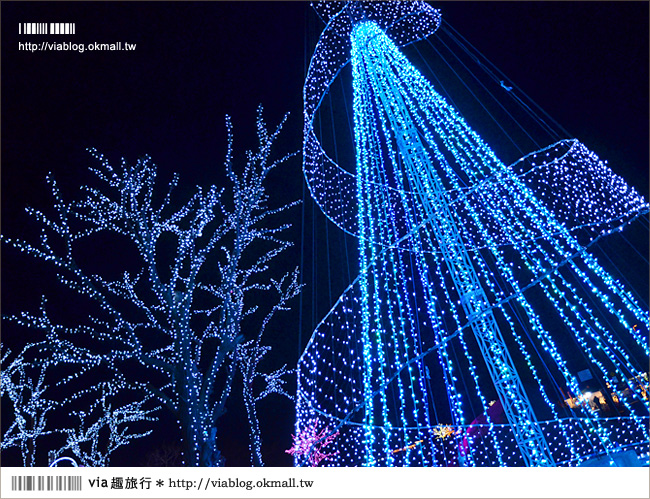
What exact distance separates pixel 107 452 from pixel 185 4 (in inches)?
470

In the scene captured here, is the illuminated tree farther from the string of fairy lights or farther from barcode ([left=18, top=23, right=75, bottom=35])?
barcode ([left=18, top=23, right=75, bottom=35])

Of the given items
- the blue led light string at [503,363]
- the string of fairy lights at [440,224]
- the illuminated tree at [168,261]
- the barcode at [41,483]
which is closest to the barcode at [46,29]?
the illuminated tree at [168,261]

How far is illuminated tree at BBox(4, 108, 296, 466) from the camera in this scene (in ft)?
14.9

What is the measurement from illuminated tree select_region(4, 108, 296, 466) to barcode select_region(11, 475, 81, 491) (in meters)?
1.26

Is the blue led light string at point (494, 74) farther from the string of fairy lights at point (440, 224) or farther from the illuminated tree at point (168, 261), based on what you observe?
the illuminated tree at point (168, 261)

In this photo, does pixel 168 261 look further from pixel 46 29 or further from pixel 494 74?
pixel 494 74

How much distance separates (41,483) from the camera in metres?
3.21

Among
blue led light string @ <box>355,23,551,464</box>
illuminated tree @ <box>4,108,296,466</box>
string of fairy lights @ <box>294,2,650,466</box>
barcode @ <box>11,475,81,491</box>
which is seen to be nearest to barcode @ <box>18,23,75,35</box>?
illuminated tree @ <box>4,108,296,466</box>

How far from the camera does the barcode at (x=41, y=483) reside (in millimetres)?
3203

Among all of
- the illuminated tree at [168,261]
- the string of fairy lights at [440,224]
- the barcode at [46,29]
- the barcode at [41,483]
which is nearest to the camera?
the barcode at [41,483]

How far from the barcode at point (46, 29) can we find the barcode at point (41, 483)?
4034mm

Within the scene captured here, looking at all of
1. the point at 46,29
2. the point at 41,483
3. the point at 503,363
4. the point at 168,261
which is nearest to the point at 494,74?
the point at 503,363

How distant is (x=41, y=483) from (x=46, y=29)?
4137 mm

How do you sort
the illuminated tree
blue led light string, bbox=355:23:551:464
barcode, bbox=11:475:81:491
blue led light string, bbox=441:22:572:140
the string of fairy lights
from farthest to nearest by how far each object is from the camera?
blue led light string, bbox=441:22:572:140 < the illuminated tree < the string of fairy lights < blue led light string, bbox=355:23:551:464 < barcode, bbox=11:475:81:491
